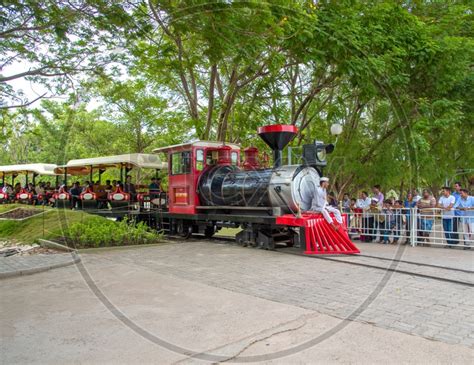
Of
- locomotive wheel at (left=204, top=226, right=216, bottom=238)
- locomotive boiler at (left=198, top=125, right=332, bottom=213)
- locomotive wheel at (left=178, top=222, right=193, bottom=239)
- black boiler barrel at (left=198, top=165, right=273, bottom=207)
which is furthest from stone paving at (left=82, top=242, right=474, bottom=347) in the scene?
locomotive wheel at (left=178, top=222, right=193, bottom=239)

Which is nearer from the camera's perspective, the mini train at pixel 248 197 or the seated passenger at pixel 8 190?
the mini train at pixel 248 197

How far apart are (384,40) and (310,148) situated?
354 cm

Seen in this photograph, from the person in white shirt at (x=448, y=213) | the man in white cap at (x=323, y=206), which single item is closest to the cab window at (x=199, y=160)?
the man in white cap at (x=323, y=206)

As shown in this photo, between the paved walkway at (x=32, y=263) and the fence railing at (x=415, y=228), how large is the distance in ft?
28.3

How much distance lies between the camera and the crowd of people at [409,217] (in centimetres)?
1029

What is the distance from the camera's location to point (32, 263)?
823 centimetres

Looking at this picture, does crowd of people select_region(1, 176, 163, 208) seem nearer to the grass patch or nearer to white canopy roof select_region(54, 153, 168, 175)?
white canopy roof select_region(54, 153, 168, 175)

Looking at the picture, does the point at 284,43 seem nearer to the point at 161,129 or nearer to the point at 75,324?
the point at 75,324

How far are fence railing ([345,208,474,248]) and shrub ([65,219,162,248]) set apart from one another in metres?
6.61

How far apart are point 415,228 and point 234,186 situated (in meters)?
5.34

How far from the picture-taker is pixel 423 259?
29.7ft

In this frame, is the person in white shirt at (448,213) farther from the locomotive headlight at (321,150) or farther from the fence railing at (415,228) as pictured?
the locomotive headlight at (321,150)

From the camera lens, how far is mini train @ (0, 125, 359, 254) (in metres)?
10.1

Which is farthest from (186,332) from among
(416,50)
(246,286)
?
(416,50)
